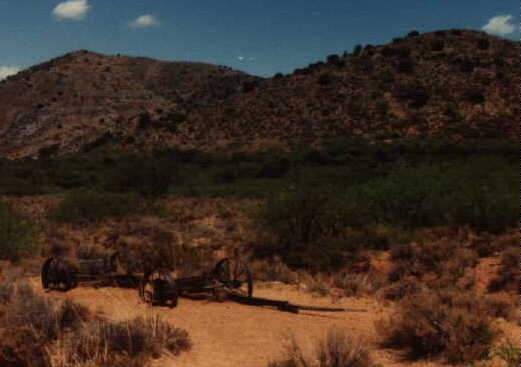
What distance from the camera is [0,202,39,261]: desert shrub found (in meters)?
12.1

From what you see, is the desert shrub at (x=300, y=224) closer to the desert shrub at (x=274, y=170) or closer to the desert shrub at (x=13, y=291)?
the desert shrub at (x=13, y=291)

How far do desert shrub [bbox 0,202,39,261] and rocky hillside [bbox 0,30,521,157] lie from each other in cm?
3436

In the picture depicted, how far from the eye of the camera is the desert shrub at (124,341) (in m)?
5.55

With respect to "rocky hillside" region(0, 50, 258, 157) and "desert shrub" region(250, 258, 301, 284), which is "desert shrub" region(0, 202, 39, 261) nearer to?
"desert shrub" region(250, 258, 301, 284)

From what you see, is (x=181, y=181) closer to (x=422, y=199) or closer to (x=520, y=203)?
(x=422, y=199)

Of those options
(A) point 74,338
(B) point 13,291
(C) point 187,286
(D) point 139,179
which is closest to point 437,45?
(D) point 139,179

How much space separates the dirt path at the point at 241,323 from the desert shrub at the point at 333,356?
0.18 m

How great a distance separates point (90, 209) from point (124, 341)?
13617 mm

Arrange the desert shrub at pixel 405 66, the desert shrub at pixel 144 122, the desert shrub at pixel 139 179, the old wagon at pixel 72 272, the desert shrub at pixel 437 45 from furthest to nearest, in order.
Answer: the desert shrub at pixel 144 122
the desert shrub at pixel 437 45
the desert shrub at pixel 405 66
the desert shrub at pixel 139 179
the old wagon at pixel 72 272

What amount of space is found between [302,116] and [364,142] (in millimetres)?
11127

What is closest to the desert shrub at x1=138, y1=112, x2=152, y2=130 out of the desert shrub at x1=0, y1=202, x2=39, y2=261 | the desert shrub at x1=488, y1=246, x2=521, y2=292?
the desert shrub at x1=0, y1=202, x2=39, y2=261

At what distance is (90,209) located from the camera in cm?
1853

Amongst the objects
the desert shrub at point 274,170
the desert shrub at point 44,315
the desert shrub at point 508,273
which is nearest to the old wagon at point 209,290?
the desert shrub at point 44,315

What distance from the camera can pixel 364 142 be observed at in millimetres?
41844
